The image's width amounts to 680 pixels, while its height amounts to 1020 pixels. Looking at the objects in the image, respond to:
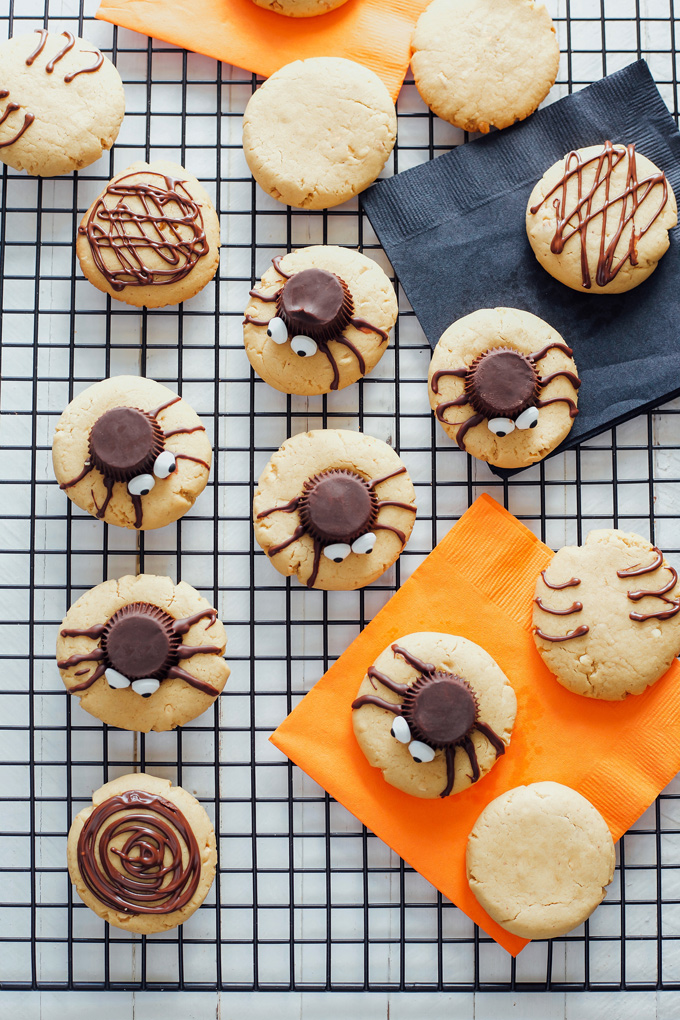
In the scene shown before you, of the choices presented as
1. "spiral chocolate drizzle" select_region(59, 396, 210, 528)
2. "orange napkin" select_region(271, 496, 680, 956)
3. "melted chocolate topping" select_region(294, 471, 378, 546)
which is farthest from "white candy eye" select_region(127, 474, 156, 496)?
"orange napkin" select_region(271, 496, 680, 956)

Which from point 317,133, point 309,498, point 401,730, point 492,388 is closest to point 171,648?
A: point 309,498

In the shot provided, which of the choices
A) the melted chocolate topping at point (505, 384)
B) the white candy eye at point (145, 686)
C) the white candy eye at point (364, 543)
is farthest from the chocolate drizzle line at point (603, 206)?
the white candy eye at point (145, 686)

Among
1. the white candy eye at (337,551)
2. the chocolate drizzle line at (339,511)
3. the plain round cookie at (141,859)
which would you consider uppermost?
the chocolate drizzle line at (339,511)

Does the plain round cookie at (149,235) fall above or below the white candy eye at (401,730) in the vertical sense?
above

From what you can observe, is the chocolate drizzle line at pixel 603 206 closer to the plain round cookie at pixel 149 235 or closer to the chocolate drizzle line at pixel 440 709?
the plain round cookie at pixel 149 235

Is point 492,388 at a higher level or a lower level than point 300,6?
lower

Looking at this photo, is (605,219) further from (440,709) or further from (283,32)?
(440,709)

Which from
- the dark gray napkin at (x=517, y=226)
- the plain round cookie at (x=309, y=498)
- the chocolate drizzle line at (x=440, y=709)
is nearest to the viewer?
the chocolate drizzle line at (x=440, y=709)
